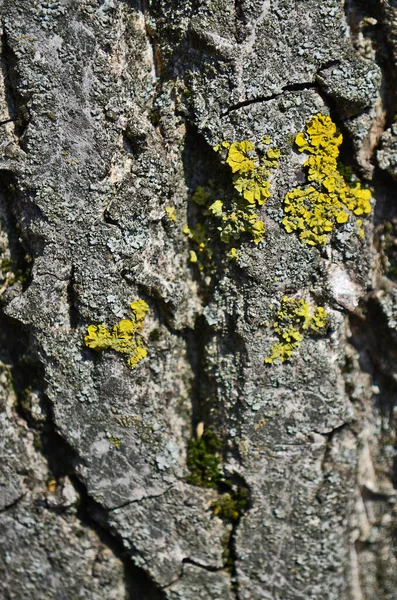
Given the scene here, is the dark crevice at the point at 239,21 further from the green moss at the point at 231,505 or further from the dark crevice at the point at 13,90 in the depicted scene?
the green moss at the point at 231,505

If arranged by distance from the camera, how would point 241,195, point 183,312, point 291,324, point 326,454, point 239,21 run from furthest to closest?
1. point 326,454
2. point 183,312
3. point 291,324
4. point 241,195
5. point 239,21

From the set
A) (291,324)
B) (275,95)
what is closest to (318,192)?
(275,95)

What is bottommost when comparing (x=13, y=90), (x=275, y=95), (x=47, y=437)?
(x=47, y=437)

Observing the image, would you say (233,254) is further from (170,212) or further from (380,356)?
(380,356)

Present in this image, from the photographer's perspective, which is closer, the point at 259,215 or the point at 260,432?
the point at 259,215

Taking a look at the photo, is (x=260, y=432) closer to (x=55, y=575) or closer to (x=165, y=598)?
(x=165, y=598)

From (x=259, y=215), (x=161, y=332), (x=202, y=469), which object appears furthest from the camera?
(x=202, y=469)

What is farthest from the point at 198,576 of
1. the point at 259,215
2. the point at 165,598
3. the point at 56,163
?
the point at 56,163
